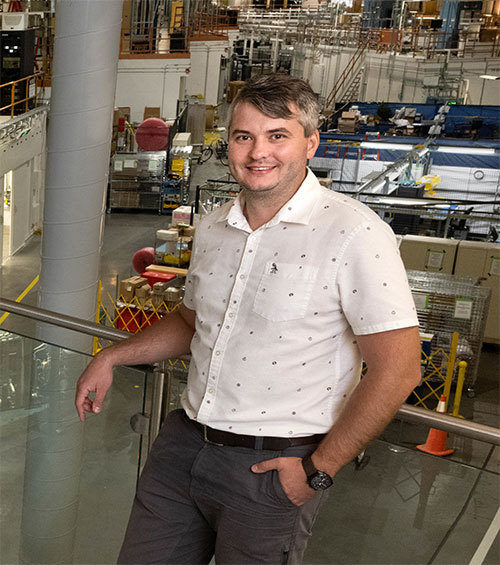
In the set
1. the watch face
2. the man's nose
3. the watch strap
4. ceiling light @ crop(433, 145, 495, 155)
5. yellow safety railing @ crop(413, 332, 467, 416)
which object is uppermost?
the man's nose

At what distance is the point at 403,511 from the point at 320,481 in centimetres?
61

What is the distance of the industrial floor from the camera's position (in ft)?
7.23

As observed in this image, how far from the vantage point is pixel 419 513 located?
225cm

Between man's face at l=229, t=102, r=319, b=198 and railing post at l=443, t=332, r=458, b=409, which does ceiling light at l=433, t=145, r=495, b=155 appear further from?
man's face at l=229, t=102, r=319, b=198

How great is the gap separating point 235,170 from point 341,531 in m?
1.20

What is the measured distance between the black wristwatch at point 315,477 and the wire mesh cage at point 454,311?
8.39 meters

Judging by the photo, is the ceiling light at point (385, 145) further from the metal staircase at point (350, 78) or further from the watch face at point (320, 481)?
the watch face at point (320, 481)

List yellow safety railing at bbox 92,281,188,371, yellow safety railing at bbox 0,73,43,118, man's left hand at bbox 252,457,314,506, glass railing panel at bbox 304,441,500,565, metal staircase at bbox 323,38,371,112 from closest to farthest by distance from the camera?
man's left hand at bbox 252,457,314,506, glass railing panel at bbox 304,441,500,565, yellow safety railing at bbox 92,281,188,371, yellow safety railing at bbox 0,73,43,118, metal staircase at bbox 323,38,371,112

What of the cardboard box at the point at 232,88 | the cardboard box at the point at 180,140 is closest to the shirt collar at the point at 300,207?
the cardboard box at the point at 180,140

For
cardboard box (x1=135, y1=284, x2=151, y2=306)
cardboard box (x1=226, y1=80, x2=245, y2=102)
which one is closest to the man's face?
cardboard box (x1=135, y1=284, x2=151, y2=306)

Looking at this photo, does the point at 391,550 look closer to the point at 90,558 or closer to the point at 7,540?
the point at 90,558

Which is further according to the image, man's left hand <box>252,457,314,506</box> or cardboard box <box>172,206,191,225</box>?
cardboard box <box>172,206,191,225</box>

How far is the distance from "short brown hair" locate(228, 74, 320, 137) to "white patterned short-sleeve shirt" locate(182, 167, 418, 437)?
0.62ft

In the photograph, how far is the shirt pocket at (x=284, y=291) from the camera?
1.81 meters
